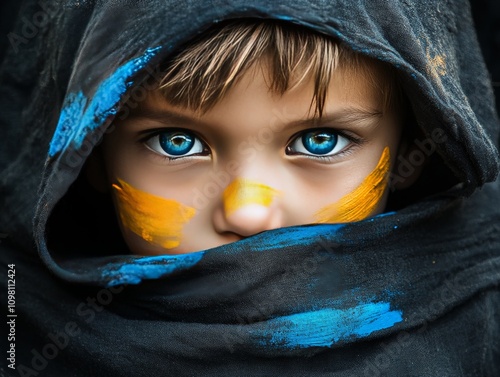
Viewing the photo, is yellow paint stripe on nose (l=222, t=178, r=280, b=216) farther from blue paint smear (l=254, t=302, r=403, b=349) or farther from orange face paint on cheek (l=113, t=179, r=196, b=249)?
blue paint smear (l=254, t=302, r=403, b=349)

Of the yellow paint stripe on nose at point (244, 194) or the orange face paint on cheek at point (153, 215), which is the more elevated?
the yellow paint stripe on nose at point (244, 194)

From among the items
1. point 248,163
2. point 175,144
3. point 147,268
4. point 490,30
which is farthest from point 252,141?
point 490,30

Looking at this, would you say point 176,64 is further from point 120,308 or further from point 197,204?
point 120,308

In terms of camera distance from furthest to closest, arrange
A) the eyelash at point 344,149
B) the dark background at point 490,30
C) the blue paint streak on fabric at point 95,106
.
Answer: the dark background at point 490,30 < the eyelash at point 344,149 < the blue paint streak on fabric at point 95,106

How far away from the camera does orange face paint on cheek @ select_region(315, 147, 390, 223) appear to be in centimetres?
136

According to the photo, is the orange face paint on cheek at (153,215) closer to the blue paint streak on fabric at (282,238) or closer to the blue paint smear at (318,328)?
the blue paint streak on fabric at (282,238)

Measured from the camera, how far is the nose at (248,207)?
1273 millimetres

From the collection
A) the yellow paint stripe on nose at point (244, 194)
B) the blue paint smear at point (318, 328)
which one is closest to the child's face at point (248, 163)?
the yellow paint stripe on nose at point (244, 194)

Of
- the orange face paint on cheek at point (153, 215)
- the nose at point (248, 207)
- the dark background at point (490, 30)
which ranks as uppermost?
the dark background at point (490, 30)

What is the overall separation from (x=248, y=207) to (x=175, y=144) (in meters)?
0.18

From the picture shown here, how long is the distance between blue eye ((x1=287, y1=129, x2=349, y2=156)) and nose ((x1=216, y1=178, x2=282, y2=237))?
0.29 feet

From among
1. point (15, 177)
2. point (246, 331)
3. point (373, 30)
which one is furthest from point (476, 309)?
point (15, 177)

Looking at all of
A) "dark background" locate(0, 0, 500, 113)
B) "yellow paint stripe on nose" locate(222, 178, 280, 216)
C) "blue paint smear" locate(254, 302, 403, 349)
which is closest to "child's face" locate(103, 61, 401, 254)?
"yellow paint stripe on nose" locate(222, 178, 280, 216)

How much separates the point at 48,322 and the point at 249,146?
468 mm
